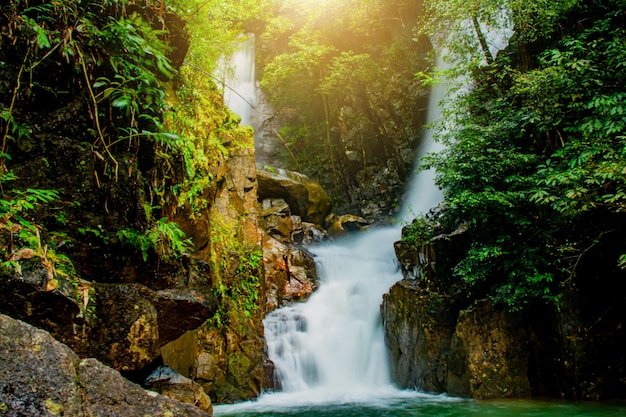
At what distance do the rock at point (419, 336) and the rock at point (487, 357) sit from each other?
0.40 metres

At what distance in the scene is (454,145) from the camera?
820 cm

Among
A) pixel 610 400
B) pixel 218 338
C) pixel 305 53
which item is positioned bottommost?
pixel 610 400

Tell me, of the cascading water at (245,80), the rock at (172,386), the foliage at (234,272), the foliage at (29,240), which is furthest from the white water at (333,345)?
the cascading water at (245,80)

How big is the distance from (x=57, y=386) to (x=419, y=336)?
720cm

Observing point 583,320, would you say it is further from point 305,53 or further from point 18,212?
point 305,53

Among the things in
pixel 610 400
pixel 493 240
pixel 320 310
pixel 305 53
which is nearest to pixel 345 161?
pixel 305 53

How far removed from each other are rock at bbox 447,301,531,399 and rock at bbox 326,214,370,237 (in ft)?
28.5

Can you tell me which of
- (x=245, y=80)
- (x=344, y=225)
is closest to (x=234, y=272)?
(x=344, y=225)

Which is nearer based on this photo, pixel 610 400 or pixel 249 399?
pixel 610 400

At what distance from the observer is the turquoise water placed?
5988 millimetres

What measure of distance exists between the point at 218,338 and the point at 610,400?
20.9 ft

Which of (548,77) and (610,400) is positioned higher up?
(548,77)

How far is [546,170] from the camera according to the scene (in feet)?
21.9

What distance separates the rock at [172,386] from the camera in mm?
3910
